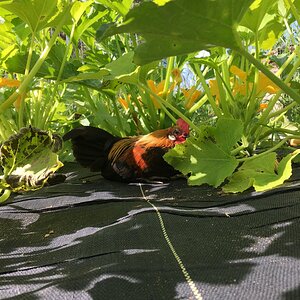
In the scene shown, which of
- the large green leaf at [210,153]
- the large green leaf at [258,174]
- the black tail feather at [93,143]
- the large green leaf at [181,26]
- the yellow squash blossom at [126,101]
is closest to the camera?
the large green leaf at [181,26]

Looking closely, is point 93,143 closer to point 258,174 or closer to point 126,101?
point 126,101

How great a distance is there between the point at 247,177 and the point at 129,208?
10.7 inches

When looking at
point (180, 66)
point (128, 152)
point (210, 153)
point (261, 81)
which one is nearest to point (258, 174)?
point (210, 153)

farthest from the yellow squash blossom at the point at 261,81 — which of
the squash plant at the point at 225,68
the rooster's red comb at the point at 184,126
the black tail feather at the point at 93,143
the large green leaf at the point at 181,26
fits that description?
the large green leaf at the point at 181,26

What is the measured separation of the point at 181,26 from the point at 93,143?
2.91ft

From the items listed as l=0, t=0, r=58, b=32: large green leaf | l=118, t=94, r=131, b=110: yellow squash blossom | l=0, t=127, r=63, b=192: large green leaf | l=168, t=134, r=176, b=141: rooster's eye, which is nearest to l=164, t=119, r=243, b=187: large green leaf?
l=168, t=134, r=176, b=141: rooster's eye

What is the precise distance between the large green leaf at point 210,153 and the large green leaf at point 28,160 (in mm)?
307

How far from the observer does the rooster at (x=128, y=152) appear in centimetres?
125

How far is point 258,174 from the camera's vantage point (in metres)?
0.94

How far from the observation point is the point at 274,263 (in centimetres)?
53

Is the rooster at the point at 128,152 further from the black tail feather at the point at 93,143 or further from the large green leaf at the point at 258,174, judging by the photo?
the large green leaf at the point at 258,174

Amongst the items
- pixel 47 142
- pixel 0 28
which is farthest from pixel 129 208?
pixel 0 28

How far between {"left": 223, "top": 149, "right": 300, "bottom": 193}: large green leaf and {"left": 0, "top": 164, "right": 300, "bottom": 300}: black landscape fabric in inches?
1.0

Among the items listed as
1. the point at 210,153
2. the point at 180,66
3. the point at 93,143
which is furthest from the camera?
the point at 180,66
